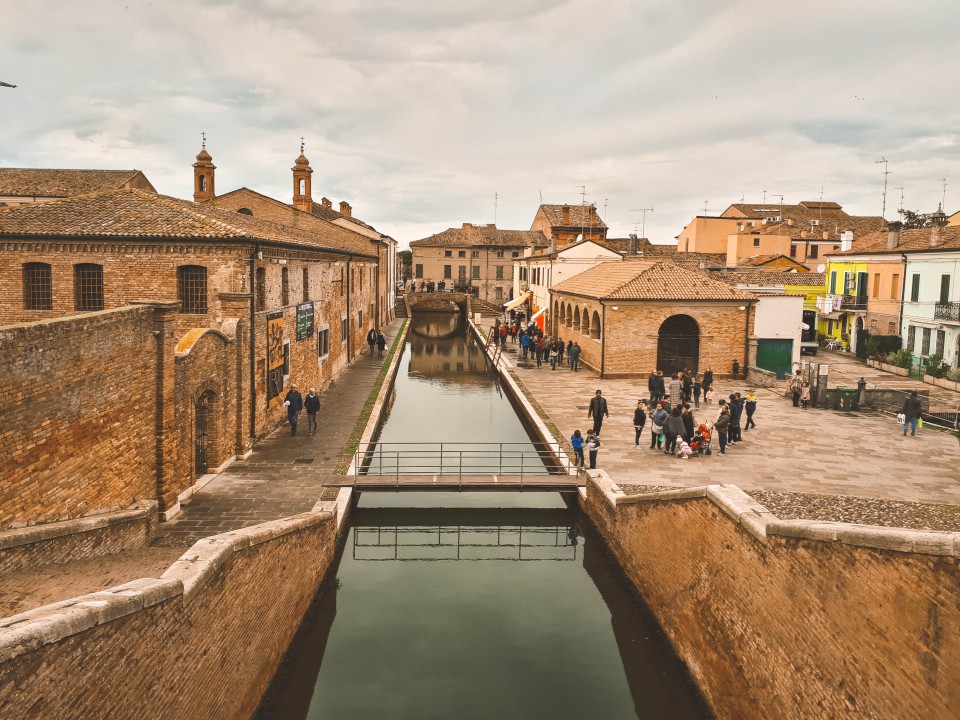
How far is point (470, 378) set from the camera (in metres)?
34.0

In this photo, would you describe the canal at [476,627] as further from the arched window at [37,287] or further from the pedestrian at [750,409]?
the arched window at [37,287]

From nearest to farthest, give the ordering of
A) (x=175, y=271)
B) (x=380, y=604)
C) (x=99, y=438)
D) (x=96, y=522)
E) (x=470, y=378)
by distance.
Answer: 1. (x=96, y=522)
2. (x=99, y=438)
3. (x=380, y=604)
4. (x=175, y=271)
5. (x=470, y=378)

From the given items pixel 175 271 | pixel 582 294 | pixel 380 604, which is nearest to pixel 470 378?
pixel 582 294

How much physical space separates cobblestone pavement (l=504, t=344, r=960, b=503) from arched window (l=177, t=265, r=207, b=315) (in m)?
9.40

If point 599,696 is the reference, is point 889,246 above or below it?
above

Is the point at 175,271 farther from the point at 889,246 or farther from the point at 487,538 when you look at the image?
the point at 889,246

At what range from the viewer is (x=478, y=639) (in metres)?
11.0

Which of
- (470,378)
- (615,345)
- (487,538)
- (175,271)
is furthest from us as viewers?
(470,378)

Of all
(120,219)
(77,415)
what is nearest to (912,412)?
(77,415)

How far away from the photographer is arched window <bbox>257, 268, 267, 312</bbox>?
17.0 m

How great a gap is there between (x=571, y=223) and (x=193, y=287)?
6382 cm

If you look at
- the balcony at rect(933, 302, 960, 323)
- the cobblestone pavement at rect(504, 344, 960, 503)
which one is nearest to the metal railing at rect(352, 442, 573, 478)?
the cobblestone pavement at rect(504, 344, 960, 503)

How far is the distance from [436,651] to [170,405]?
19.3 ft

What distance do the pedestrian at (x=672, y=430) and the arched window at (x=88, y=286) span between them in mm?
13035
